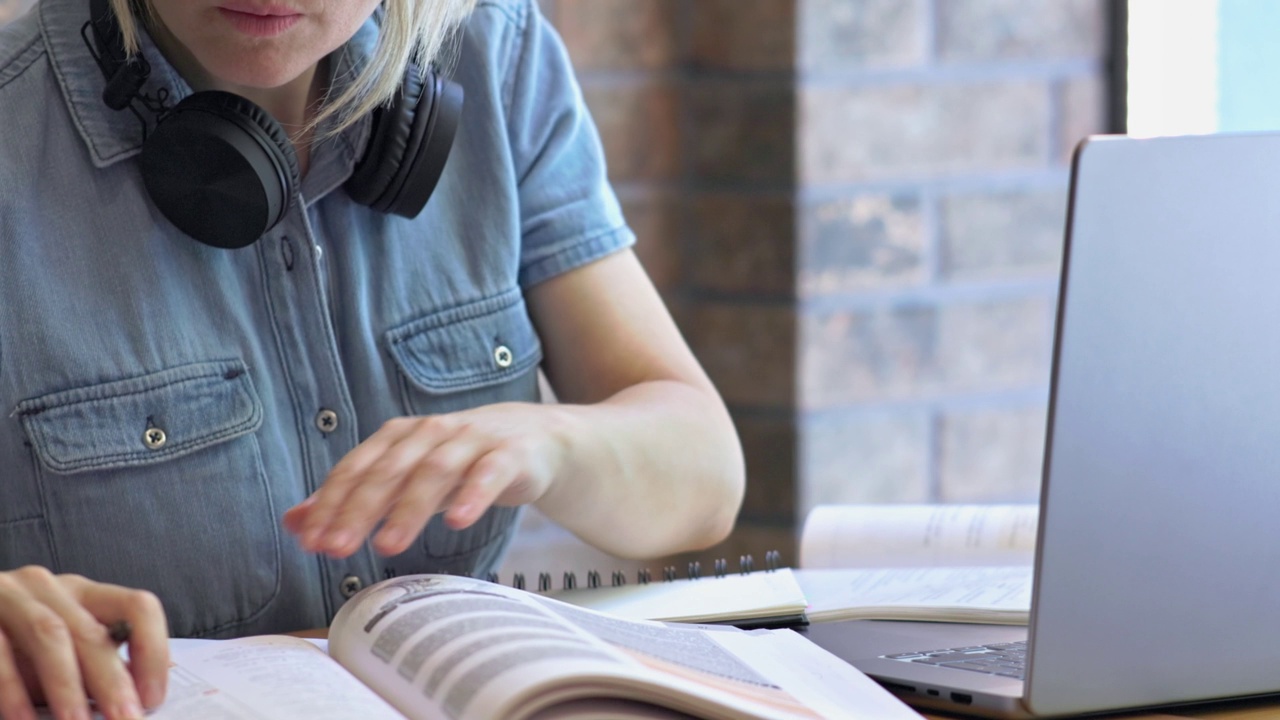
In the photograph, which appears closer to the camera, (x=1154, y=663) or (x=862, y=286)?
(x=1154, y=663)

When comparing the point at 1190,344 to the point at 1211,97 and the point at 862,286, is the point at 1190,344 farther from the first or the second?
the point at 1211,97

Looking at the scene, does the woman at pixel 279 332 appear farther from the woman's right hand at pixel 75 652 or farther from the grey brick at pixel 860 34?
the grey brick at pixel 860 34

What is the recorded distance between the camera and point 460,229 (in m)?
1.03

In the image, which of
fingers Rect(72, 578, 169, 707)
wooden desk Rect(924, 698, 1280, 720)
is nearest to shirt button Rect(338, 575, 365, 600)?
fingers Rect(72, 578, 169, 707)

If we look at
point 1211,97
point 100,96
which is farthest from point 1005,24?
point 100,96

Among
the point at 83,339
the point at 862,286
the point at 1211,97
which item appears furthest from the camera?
the point at 1211,97

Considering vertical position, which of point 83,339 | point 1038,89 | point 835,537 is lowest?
point 835,537

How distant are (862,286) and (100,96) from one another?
939 millimetres

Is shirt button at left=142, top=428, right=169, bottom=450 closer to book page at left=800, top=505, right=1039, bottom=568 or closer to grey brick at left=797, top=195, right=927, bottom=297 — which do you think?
book page at left=800, top=505, right=1039, bottom=568

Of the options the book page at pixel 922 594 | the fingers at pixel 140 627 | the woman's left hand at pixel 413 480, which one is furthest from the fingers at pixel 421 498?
the book page at pixel 922 594

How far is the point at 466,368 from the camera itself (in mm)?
1026

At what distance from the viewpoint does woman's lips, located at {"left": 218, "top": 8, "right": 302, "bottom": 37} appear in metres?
0.81

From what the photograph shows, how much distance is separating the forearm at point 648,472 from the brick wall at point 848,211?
0.60m

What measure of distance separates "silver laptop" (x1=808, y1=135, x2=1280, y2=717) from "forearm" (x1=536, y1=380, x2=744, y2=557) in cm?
30
